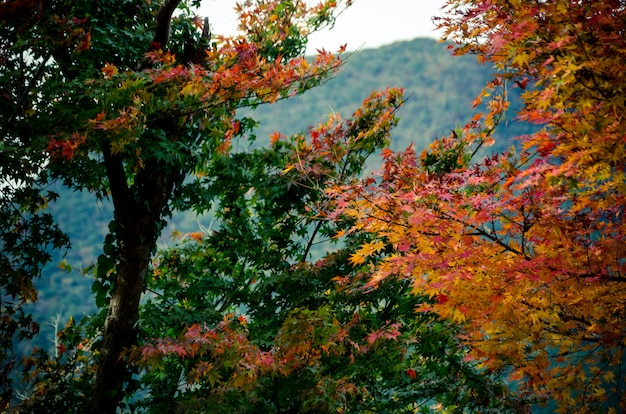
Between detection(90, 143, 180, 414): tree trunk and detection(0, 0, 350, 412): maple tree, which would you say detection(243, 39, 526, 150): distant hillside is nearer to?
detection(0, 0, 350, 412): maple tree

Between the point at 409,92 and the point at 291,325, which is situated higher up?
the point at 409,92

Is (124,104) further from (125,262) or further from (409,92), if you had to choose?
(409,92)

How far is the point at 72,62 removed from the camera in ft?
15.1

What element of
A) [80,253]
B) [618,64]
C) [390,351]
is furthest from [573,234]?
[80,253]

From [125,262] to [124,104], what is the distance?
5.08 ft

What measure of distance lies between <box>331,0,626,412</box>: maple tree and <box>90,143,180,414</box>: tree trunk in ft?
7.46

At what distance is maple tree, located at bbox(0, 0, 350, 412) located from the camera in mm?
3807

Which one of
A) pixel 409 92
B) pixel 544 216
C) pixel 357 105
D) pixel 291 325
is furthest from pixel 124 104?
pixel 409 92

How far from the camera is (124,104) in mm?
3828

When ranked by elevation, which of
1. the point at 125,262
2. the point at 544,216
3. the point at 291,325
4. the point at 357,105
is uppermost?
the point at 357,105

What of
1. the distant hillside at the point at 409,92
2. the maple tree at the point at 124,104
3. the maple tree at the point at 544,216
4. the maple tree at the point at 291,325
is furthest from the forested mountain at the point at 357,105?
the maple tree at the point at 544,216

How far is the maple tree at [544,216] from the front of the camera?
231cm

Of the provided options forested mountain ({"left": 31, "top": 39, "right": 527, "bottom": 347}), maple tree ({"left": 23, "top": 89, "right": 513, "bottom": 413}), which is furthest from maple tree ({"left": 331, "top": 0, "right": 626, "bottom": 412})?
forested mountain ({"left": 31, "top": 39, "right": 527, "bottom": 347})

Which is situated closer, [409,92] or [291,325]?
[291,325]
